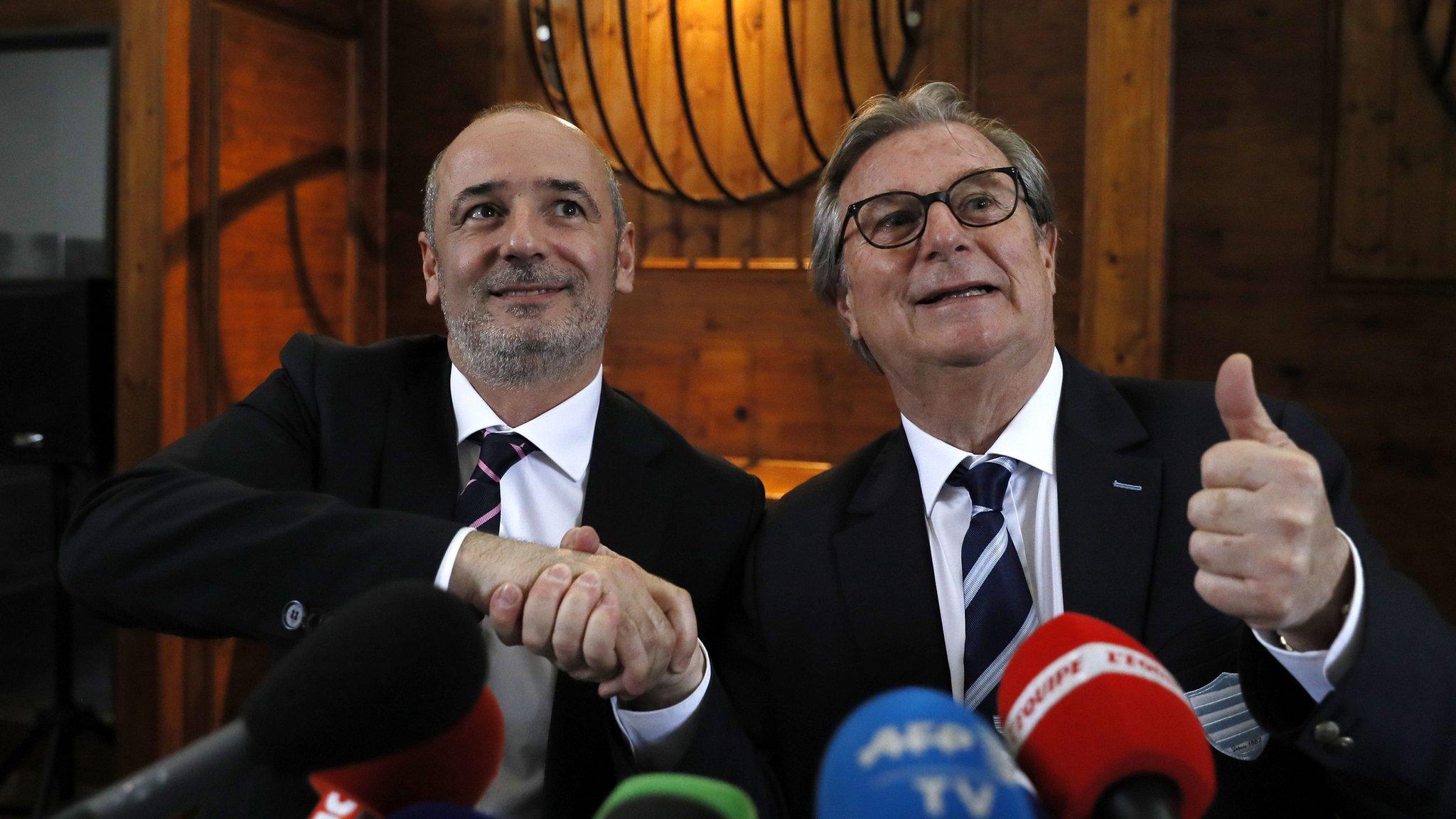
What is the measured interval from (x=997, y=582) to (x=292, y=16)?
273 centimetres

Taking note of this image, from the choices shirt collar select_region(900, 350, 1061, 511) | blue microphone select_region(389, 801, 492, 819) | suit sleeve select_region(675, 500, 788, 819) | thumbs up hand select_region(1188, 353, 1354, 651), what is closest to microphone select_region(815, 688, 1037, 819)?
blue microphone select_region(389, 801, 492, 819)

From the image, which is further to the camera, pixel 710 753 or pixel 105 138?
pixel 105 138

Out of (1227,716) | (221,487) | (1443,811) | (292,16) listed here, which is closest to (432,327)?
(292,16)

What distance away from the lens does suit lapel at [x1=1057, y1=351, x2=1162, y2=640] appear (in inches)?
51.1

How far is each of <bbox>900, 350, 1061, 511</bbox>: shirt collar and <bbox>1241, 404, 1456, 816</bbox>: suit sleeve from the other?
0.45 meters

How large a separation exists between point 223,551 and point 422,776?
24.5 inches

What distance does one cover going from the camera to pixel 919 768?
53 cm

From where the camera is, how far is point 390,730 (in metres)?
0.66

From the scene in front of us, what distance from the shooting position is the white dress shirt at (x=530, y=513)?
1.46m

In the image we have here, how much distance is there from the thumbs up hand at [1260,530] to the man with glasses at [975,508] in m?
0.15

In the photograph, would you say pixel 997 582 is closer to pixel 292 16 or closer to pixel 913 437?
pixel 913 437

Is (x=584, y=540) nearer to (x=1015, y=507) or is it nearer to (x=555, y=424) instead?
(x=555, y=424)

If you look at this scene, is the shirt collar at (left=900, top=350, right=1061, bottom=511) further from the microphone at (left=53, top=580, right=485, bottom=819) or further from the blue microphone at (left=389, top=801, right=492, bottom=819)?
the blue microphone at (left=389, top=801, right=492, bottom=819)

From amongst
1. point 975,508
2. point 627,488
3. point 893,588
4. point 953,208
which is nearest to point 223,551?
point 627,488
